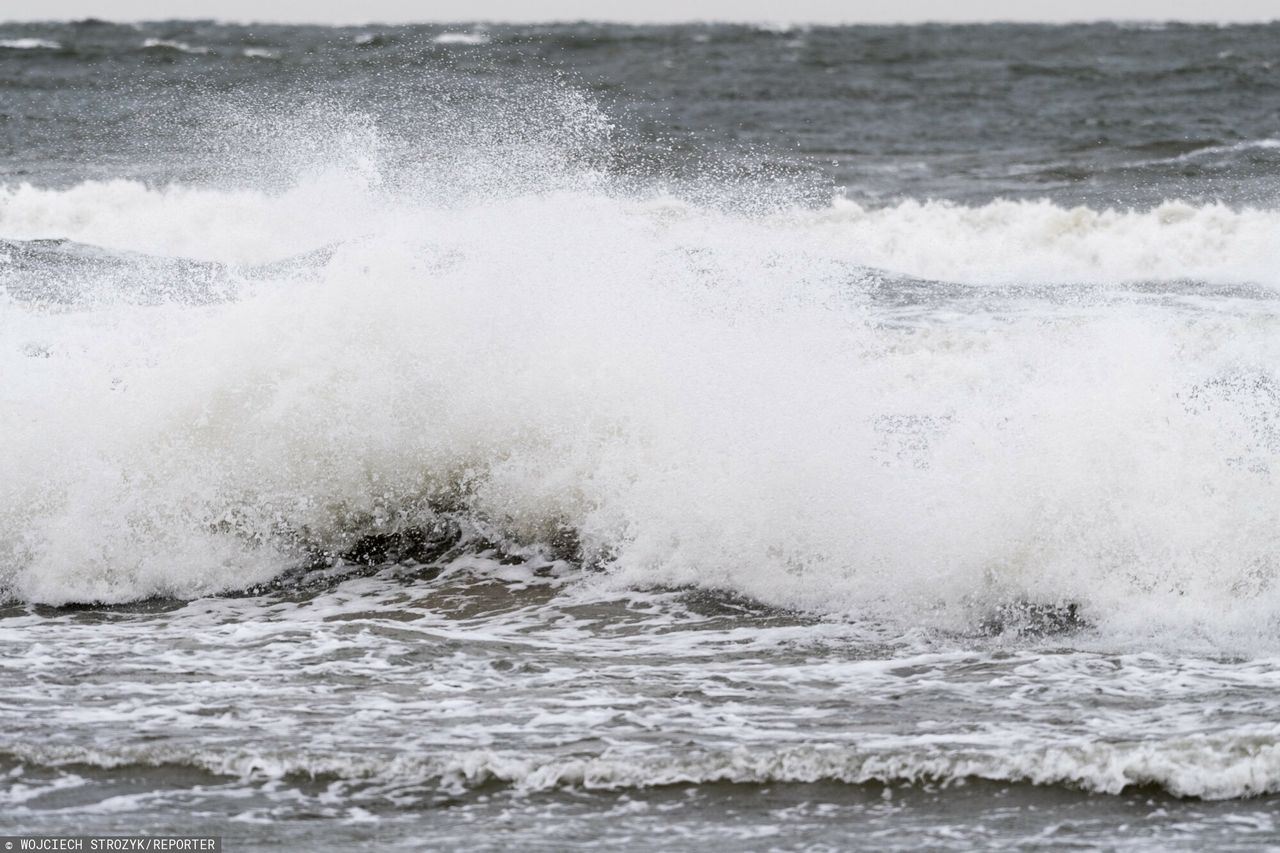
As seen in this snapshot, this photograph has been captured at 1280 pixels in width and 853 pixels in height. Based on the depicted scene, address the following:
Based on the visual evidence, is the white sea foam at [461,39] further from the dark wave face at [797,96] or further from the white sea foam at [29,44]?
the white sea foam at [29,44]

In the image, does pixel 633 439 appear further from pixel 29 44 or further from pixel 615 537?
pixel 29 44

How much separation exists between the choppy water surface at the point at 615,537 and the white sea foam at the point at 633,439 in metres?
0.02

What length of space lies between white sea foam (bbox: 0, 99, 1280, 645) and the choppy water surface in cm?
2

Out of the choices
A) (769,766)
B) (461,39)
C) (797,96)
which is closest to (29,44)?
(461,39)

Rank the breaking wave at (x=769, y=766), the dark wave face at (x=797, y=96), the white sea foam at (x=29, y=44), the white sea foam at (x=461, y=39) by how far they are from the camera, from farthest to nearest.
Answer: the white sea foam at (x=461, y=39)
the white sea foam at (x=29, y=44)
the dark wave face at (x=797, y=96)
the breaking wave at (x=769, y=766)

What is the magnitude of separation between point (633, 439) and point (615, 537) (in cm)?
58

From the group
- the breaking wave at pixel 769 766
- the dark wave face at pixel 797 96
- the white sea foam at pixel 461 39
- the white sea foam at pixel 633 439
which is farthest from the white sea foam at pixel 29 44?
the breaking wave at pixel 769 766

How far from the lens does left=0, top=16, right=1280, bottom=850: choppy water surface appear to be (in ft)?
15.3

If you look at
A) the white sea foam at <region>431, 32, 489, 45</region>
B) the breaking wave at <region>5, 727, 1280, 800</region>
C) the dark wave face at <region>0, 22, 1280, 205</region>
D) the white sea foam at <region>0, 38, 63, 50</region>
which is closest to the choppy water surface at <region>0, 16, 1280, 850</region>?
the breaking wave at <region>5, 727, 1280, 800</region>

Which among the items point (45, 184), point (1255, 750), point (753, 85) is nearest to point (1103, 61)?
point (753, 85)

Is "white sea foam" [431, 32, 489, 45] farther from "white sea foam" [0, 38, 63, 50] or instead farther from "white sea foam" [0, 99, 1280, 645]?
"white sea foam" [0, 99, 1280, 645]

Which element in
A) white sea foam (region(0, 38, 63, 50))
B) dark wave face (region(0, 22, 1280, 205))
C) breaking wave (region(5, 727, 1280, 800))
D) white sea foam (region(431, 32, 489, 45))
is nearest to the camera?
breaking wave (region(5, 727, 1280, 800))

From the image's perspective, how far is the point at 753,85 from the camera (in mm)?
30766

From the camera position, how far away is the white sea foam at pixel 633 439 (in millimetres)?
6566
